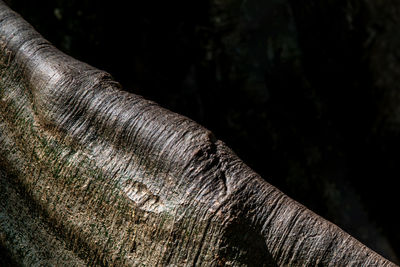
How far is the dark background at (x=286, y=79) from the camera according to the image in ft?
11.1

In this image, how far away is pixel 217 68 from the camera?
343cm

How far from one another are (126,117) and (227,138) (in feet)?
6.43

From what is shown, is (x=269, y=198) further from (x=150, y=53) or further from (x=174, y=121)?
(x=150, y=53)

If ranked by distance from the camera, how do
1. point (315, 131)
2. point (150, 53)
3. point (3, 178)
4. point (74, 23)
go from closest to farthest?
point (3, 178)
point (74, 23)
point (150, 53)
point (315, 131)

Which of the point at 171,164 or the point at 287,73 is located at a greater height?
the point at 171,164

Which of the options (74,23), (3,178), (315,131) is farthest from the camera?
(315,131)

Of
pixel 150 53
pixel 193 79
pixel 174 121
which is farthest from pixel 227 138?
pixel 174 121

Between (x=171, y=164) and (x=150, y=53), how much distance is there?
6.55 feet

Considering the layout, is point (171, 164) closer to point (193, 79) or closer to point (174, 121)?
point (174, 121)

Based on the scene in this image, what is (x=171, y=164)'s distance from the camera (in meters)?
1.43

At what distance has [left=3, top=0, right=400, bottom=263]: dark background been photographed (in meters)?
3.37

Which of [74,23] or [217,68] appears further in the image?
[217,68]

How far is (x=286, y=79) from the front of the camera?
349 centimetres

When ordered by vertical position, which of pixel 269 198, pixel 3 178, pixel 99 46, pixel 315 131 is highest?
pixel 269 198
